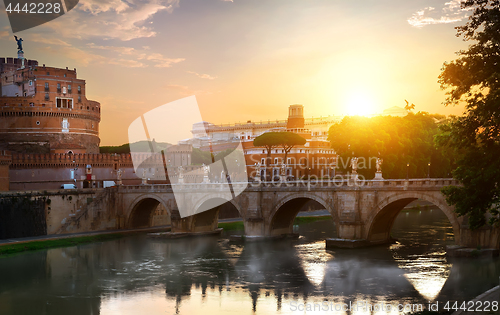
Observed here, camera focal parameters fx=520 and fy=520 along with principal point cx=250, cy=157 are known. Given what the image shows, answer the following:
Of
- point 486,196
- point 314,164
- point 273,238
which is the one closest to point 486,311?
point 486,196

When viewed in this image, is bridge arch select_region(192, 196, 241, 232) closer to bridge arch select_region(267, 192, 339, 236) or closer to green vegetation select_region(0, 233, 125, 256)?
bridge arch select_region(267, 192, 339, 236)

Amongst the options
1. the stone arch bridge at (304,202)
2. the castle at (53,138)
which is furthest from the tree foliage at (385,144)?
the castle at (53,138)

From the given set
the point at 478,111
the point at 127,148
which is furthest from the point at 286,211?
the point at 127,148

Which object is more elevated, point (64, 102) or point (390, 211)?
point (64, 102)

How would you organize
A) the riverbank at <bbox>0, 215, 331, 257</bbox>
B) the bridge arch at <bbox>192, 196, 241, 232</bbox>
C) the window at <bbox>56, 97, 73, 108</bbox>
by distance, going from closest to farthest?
the riverbank at <bbox>0, 215, 331, 257</bbox> → the bridge arch at <bbox>192, 196, 241, 232</bbox> → the window at <bbox>56, 97, 73, 108</bbox>

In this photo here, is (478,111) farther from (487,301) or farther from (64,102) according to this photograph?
(64,102)

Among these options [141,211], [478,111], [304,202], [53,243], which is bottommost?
[53,243]

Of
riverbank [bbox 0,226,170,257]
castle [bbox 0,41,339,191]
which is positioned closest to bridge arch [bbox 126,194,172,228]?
riverbank [bbox 0,226,170,257]

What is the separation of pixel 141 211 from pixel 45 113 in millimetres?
23541

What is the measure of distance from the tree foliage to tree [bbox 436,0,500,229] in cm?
3009

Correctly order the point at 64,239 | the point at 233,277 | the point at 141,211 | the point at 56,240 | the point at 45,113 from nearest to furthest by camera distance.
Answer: the point at 233,277 → the point at 56,240 → the point at 64,239 → the point at 141,211 → the point at 45,113

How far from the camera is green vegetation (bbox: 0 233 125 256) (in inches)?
1680

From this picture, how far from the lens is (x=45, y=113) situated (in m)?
71.7

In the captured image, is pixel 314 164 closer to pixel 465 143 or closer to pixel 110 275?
pixel 110 275
